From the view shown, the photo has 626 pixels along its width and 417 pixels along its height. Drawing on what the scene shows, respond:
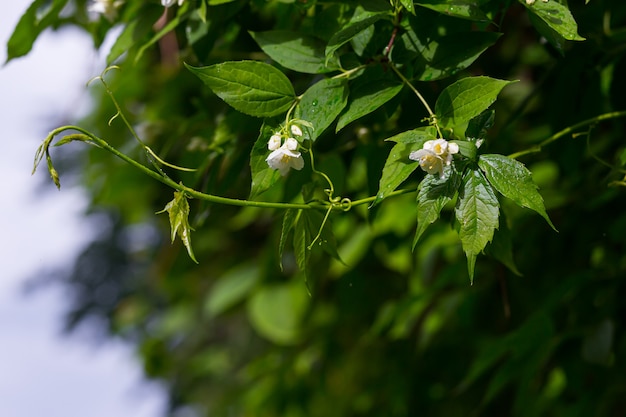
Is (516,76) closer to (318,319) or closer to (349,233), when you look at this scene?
(349,233)

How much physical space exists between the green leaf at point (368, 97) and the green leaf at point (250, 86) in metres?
0.05

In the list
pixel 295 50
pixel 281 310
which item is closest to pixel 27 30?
pixel 295 50

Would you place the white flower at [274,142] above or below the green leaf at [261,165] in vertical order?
above

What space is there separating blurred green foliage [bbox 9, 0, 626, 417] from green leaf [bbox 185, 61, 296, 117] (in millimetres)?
65

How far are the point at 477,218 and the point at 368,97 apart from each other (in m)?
0.15

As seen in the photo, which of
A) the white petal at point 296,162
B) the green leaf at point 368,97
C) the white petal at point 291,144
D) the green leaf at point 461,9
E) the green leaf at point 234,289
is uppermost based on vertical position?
the green leaf at point 461,9

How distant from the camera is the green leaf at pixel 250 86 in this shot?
0.63 metres

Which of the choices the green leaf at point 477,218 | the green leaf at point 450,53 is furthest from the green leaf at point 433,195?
the green leaf at point 450,53

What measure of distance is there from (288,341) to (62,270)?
136cm

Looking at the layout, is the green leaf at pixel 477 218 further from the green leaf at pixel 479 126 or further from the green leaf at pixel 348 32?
the green leaf at pixel 348 32

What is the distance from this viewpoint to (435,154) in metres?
0.56

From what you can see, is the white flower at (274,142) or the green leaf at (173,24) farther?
the green leaf at (173,24)

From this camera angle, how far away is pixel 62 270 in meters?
2.72

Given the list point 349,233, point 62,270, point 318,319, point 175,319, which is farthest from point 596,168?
point 62,270
